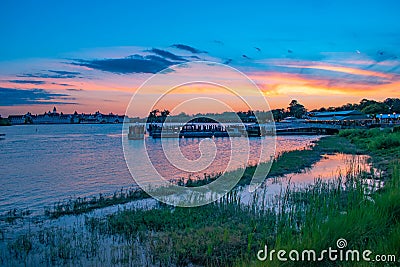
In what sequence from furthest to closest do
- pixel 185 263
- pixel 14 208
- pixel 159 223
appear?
pixel 14 208, pixel 159 223, pixel 185 263

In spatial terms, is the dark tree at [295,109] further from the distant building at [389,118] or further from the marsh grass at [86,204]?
the marsh grass at [86,204]

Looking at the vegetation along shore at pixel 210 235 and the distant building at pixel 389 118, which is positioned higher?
the distant building at pixel 389 118

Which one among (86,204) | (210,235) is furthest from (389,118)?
(210,235)

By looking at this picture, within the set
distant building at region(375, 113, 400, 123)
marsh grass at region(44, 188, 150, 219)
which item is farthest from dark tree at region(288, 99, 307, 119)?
marsh grass at region(44, 188, 150, 219)

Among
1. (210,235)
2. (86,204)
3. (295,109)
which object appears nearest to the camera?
(210,235)

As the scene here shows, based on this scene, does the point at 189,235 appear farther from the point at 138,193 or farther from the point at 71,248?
the point at 138,193

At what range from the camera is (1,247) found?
7711mm

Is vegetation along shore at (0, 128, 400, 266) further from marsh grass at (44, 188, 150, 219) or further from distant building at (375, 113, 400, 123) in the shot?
distant building at (375, 113, 400, 123)

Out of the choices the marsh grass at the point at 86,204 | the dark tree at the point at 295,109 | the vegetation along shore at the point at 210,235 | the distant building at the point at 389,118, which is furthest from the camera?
the dark tree at the point at 295,109

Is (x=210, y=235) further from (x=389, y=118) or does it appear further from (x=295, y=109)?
(x=295, y=109)

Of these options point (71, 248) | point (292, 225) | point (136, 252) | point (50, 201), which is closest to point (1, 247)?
point (71, 248)

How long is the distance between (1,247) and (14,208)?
4594mm

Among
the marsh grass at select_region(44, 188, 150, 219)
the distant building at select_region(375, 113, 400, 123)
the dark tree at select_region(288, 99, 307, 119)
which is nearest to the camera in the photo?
the marsh grass at select_region(44, 188, 150, 219)

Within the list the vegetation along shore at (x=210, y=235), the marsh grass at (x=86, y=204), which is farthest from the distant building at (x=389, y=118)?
the marsh grass at (x=86, y=204)
